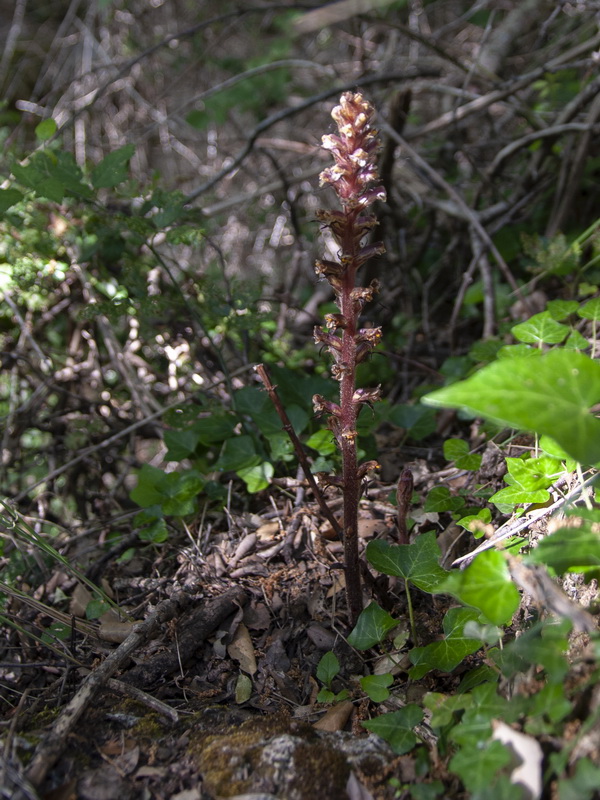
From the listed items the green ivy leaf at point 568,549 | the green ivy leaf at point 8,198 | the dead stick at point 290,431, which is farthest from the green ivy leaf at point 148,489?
the green ivy leaf at point 568,549

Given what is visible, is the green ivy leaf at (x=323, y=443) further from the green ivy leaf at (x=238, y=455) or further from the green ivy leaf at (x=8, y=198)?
the green ivy leaf at (x=8, y=198)

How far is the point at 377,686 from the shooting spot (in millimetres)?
1562

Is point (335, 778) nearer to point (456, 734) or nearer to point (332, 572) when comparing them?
point (456, 734)

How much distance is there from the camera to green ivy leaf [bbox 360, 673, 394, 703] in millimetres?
1546

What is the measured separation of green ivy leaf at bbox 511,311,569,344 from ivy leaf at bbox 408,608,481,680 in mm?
1101

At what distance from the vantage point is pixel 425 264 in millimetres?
3902

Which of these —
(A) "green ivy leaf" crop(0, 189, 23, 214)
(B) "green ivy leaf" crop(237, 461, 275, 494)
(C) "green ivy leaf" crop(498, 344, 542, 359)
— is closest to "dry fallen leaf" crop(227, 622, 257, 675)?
(B) "green ivy leaf" crop(237, 461, 275, 494)

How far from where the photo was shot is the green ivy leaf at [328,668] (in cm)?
168

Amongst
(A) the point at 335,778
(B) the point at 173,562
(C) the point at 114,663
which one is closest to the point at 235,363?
(B) the point at 173,562

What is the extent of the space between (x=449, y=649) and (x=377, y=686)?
21 centimetres

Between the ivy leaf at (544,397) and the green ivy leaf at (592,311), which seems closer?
the ivy leaf at (544,397)

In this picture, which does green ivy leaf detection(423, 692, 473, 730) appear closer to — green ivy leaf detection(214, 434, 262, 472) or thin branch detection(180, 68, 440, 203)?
green ivy leaf detection(214, 434, 262, 472)

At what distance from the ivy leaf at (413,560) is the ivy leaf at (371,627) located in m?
0.12

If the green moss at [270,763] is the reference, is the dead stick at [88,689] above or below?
above
